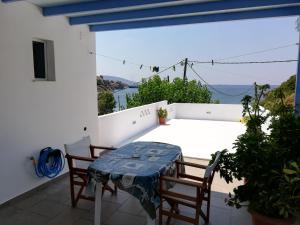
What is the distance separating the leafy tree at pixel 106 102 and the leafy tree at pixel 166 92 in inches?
104

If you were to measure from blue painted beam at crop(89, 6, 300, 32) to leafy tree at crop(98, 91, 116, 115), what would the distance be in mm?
10450

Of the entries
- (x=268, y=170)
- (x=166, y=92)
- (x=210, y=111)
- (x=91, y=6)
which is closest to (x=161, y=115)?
(x=210, y=111)

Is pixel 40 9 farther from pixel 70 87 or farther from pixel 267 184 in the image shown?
pixel 267 184

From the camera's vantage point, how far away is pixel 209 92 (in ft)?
43.4

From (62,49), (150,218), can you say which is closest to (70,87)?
(62,49)

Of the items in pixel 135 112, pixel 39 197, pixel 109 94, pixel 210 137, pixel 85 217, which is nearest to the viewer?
pixel 85 217

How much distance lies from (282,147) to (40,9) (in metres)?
3.43

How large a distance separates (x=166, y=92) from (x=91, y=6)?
8.95 meters

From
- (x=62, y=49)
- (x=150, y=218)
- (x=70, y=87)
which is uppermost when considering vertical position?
(x=62, y=49)

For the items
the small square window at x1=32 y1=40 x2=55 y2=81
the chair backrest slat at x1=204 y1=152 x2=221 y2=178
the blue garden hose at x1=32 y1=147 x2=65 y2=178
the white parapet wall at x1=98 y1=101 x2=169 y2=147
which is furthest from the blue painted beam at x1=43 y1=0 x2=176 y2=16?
the white parapet wall at x1=98 y1=101 x2=169 y2=147

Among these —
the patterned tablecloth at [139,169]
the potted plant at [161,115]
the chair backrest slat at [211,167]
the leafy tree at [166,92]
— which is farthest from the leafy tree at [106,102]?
the chair backrest slat at [211,167]

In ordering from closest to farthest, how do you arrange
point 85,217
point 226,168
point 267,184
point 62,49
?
point 267,184, point 226,168, point 85,217, point 62,49

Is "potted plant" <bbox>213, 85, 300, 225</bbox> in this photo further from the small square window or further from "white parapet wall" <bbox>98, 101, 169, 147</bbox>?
"white parapet wall" <bbox>98, 101, 169, 147</bbox>

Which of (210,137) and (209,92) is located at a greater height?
(209,92)
